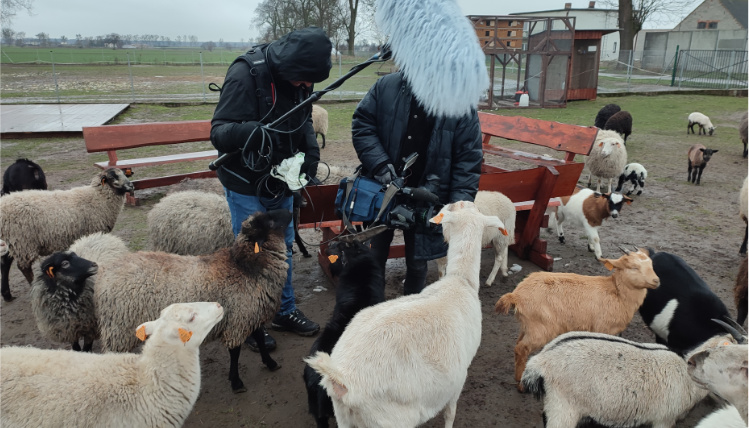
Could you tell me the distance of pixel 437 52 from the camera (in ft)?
10.2

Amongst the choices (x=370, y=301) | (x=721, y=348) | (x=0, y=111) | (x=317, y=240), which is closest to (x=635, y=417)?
(x=721, y=348)

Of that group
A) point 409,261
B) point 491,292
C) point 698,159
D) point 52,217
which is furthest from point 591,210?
point 52,217

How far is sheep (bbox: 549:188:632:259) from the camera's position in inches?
241

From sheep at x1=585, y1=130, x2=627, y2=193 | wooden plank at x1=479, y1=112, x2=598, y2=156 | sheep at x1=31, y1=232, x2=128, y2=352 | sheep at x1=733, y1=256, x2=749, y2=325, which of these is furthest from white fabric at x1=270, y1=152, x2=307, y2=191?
sheep at x1=585, y1=130, x2=627, y2=193

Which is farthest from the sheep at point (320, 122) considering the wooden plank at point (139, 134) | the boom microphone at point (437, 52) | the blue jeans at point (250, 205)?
the boom microphone at point (437, 52)

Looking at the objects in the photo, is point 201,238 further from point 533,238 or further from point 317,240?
point 533,238

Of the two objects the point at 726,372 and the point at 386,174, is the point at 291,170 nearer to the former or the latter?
the point at 386,174

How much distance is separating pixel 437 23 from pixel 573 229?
5391mm

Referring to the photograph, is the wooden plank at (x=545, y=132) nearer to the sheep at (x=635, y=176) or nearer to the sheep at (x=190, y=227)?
the sheep at (x=635, y=176)

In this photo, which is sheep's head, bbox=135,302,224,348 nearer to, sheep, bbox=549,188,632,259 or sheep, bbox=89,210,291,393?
sheep, bbox=89,210,291,393

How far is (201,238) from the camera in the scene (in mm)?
4852

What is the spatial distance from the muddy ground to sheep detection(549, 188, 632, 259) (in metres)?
0.28

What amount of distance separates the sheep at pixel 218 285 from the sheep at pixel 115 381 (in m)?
0.54

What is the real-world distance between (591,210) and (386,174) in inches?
159
